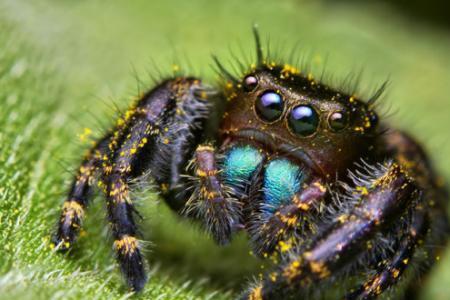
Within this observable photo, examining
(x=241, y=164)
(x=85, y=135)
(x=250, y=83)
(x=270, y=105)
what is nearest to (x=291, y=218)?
(x=241, y=164)

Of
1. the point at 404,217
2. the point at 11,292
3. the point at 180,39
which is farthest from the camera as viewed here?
the point at 180,39

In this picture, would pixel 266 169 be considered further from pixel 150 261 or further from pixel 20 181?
pixel 20 181

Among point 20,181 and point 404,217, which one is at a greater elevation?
point 20,181

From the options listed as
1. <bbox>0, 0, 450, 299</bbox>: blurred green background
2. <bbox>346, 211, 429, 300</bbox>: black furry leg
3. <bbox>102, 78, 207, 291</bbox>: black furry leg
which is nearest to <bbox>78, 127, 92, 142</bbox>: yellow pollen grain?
<bbox>0, 0, 450, 299</bbox>: blurred green background

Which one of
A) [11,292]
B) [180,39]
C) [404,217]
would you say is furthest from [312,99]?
[180,39]

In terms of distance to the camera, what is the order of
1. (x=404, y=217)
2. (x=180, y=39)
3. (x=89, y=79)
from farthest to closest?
(x=180, y=39) → (x=89, y=79) → (x=404, y=217)

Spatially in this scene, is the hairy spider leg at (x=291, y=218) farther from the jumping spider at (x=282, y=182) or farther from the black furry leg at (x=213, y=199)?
the black furry leg at (x=213, y=199)
